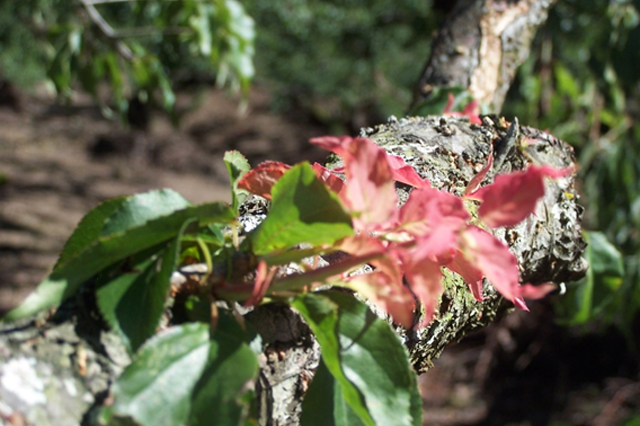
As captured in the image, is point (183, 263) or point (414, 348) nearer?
point (183, 263)

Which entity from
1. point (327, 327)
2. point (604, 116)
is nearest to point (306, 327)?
point (327, 327)

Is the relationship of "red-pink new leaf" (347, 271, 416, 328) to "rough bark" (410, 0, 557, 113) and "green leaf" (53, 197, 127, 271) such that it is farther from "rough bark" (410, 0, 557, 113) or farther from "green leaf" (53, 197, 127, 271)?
"rough bark" (410, 0, 557, 113)

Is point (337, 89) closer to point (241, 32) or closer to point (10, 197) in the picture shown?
point (10, 197)

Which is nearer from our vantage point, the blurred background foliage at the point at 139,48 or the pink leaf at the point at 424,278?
the pink leaf at the point at 424,278

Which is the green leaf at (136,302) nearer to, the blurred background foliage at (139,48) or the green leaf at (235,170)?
the green leaf at (235,170)

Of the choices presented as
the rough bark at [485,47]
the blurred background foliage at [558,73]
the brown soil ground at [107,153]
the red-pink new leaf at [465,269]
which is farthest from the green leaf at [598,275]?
the brown soil ground at [107,153]

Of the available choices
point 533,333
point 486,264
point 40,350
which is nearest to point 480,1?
point 486,264

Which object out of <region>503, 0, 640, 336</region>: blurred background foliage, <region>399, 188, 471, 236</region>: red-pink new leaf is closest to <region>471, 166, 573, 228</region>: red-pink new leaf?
<region>399, 188, 471, 236</region>: red-pink new leaf
